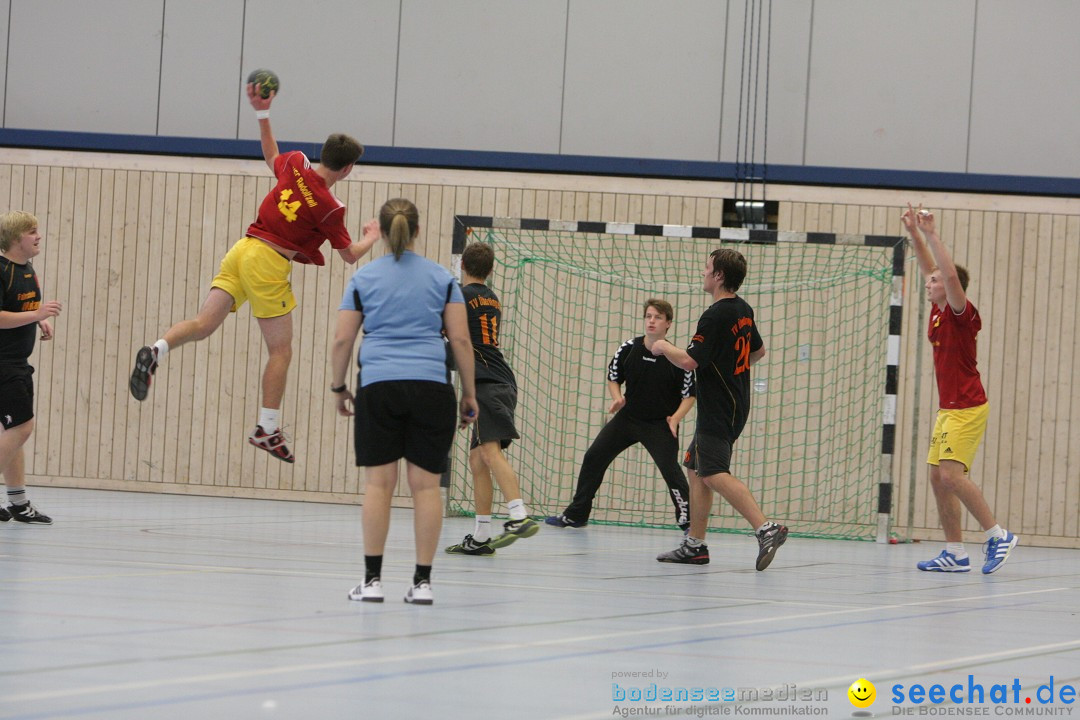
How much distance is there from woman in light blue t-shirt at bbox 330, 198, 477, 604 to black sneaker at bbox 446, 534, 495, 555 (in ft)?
8.39

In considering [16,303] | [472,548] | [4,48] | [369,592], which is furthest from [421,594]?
[4,48]

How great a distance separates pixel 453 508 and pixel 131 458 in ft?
12.2

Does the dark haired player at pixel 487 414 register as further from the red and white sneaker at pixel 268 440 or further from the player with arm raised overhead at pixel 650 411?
the player with arm raised overhead at pixel 650 411

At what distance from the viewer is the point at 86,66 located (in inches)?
543

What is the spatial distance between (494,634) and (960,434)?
180 inches

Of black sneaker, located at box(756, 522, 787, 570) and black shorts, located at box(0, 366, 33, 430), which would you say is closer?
black sneaker, located at box(756, 522, 787, 570)

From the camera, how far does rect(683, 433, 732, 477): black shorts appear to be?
24.4ft

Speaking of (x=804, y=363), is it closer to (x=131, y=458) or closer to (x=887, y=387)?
(x=887, y=387)

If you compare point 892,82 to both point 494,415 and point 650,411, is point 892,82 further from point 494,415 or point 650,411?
point 494,415

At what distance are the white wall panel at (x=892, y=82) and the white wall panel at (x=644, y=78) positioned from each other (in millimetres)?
1076

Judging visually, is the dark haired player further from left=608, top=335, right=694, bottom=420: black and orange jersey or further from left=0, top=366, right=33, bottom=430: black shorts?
left=0, top=366, right=33, bottom=430: black shorts

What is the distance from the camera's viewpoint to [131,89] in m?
13.7

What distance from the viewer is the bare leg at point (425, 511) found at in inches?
200

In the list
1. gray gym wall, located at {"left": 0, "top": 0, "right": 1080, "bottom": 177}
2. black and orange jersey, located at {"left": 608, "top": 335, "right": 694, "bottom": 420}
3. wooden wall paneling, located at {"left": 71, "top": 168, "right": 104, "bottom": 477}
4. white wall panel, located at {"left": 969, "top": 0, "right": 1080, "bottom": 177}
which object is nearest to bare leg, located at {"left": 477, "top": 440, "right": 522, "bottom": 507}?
black and orange jersey, located at {"left": 608, "top": 335, "right": 694, "bottom": 420}
